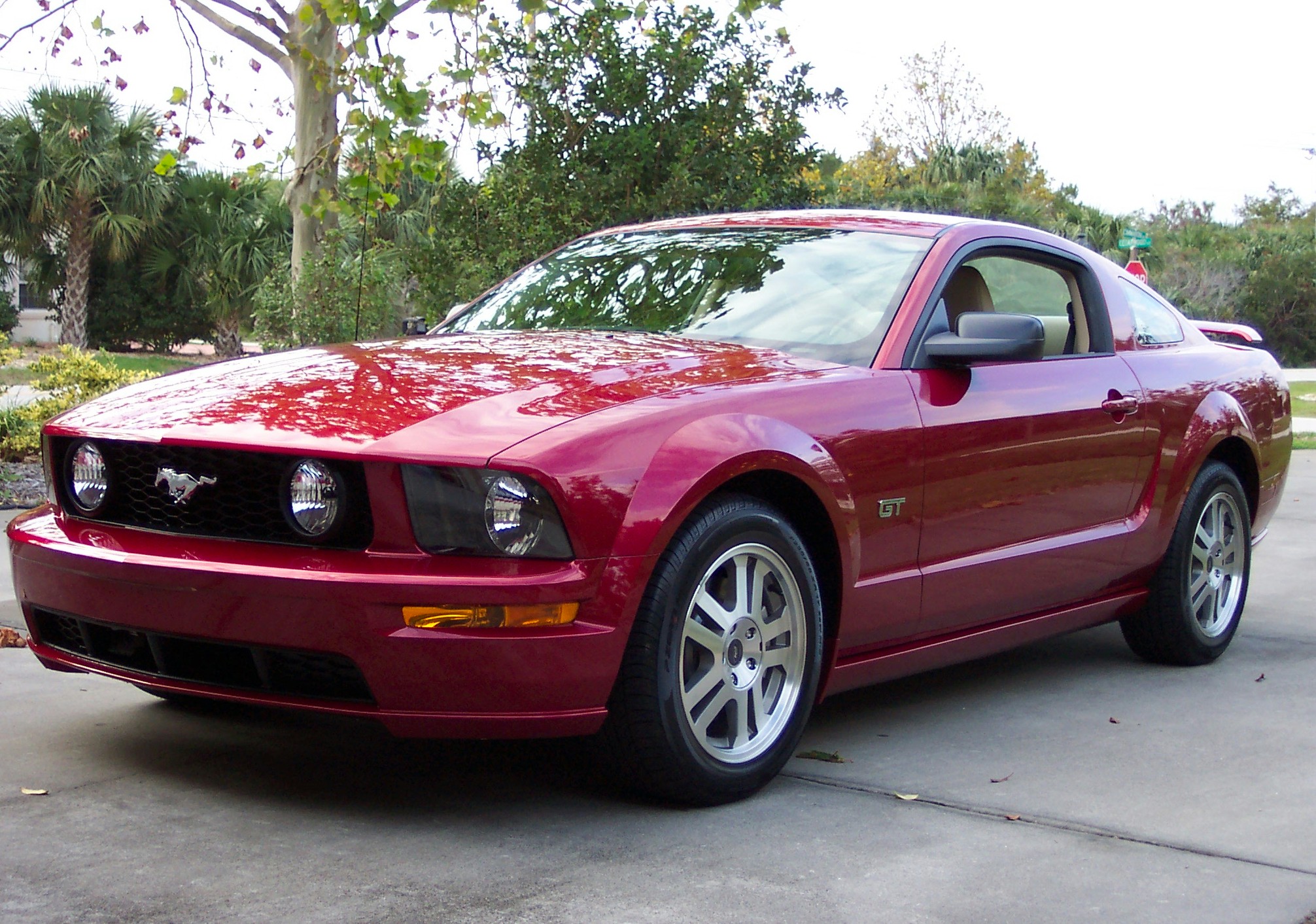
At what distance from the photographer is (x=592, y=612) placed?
11.1 feet

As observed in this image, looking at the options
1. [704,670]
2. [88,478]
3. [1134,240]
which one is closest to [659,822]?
[704,670]

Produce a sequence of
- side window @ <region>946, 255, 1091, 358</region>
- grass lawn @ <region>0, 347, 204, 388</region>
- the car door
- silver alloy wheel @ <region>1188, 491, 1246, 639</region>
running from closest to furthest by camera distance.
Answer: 1. the car door
2. side window @ <region>946, 255, 1091, 358</region>
3. silver alloy wheel @ <region>1188, 491, 1246, 639</region>
4. grass lawn @ <region>0, 347, 204, 388</region>

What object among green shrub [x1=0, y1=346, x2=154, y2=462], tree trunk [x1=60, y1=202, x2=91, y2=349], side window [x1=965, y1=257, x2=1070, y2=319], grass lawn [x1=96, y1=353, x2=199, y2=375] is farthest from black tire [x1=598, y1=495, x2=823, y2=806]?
tree trunk [x1=60, y1=202, x2=91, y2=349]

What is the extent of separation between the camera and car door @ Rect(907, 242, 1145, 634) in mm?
4391

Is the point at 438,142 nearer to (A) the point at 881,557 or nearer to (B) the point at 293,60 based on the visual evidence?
(A) the point at 881,557

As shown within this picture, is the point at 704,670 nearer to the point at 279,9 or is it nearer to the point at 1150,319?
the point at 1150,319

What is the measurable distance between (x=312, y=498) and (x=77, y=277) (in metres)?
27.4

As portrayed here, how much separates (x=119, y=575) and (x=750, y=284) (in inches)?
82.3

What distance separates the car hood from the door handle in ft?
4.16

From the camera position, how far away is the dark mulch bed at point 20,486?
8.59 meters

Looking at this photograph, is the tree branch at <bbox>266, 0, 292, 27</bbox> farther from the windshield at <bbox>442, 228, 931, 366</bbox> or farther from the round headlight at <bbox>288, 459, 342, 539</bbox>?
the round headlight at <bbox>288, 459, 342, 539</bbox>

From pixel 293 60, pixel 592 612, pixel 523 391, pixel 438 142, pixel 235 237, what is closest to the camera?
pixel 592 612

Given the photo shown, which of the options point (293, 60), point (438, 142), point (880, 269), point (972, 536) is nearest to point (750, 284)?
point (880, 269)

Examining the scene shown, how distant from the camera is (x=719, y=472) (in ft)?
11.9
